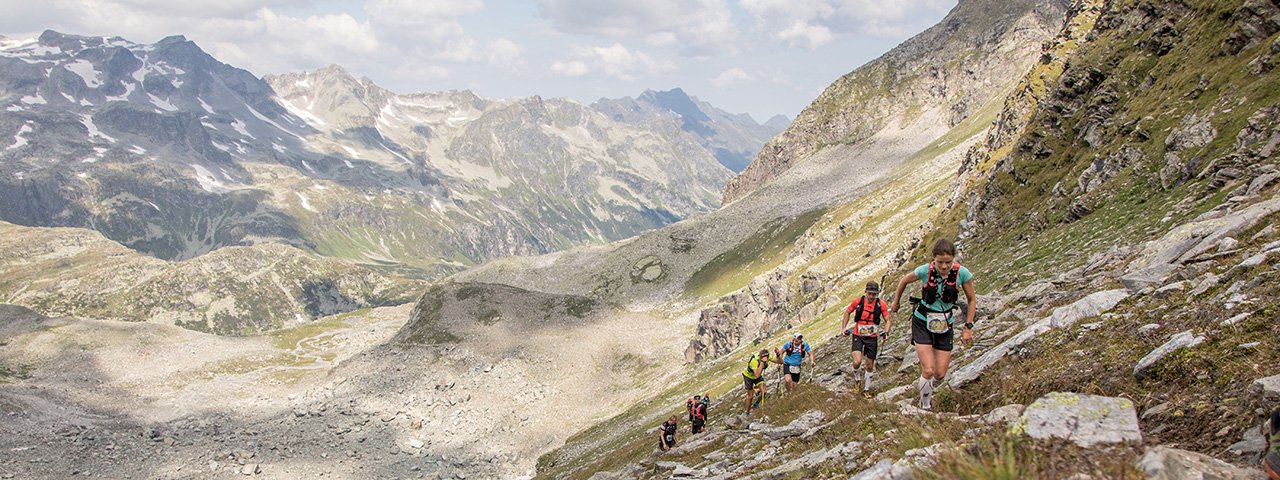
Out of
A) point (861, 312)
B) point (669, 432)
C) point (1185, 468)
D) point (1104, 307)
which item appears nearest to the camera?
point (1185, 468)

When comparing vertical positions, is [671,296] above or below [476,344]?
below

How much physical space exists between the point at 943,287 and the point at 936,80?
185 metres

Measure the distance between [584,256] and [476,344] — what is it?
79420 millimetres

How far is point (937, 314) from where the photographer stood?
1327cm

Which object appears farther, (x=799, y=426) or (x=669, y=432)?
(x=669, y=432)

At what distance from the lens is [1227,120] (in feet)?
80.2

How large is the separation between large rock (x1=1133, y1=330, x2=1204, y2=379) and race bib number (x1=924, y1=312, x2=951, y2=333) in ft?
11.1

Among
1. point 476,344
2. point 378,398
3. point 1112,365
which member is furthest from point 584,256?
point 1112,365

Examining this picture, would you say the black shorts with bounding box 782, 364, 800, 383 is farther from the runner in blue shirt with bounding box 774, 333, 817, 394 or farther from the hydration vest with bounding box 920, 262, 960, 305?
the hydration vest with bounding box 920, 262, 960, 305

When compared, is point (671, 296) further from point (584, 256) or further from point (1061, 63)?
point (1061, 63)

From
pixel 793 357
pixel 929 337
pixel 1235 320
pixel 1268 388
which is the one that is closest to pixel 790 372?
pixel 793 357

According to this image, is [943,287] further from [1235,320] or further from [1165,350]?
[1235,320]

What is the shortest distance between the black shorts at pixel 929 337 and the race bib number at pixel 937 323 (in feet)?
0.25

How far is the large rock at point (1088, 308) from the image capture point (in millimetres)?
14188
